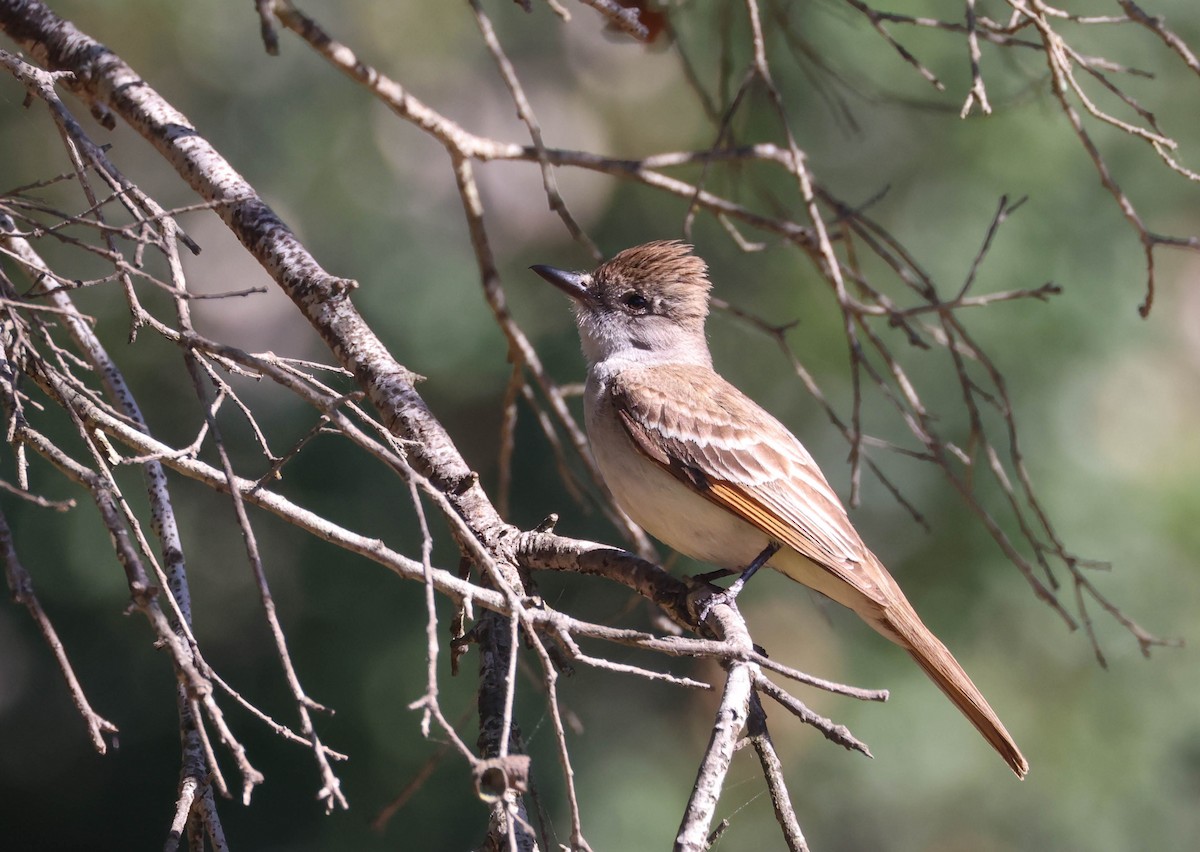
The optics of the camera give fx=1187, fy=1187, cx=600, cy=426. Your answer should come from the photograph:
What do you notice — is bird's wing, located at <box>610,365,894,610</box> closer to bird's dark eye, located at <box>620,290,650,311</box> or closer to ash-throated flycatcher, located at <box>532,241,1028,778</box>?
ash-throated flycatcher, located at <box>532,241,1028,778</box>

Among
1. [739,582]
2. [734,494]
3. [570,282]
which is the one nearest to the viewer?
[739,582]

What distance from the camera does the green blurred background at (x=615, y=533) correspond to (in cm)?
548

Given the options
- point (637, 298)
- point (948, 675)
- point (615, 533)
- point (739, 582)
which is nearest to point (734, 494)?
point (739, 582)

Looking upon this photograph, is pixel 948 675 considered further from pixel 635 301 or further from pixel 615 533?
pixel 615 533

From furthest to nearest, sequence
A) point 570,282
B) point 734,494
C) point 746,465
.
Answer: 1. point 570,282
2. point 746,465
3. point 734,494

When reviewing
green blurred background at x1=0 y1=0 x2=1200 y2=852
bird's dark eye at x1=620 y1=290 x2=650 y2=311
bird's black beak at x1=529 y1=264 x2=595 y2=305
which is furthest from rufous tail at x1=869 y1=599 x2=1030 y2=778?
green blurred background at x1=0 y1=0 x2=1200 y2=852

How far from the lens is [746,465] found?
3.94 meters

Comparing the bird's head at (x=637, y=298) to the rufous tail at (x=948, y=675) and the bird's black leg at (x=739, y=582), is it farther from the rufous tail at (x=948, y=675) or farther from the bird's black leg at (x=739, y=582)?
the rufous tail at (x=948, y=675)

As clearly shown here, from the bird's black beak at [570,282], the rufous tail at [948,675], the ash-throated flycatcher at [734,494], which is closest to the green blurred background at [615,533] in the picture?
the bird's black beak at [570,282]

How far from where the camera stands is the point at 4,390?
84.0 inches

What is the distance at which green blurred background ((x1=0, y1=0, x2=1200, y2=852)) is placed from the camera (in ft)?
18.0

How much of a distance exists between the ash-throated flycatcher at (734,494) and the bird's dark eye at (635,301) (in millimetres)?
289

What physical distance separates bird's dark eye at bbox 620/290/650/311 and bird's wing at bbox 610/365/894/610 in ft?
1.33

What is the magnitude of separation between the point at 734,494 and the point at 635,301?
1100 millimetres
